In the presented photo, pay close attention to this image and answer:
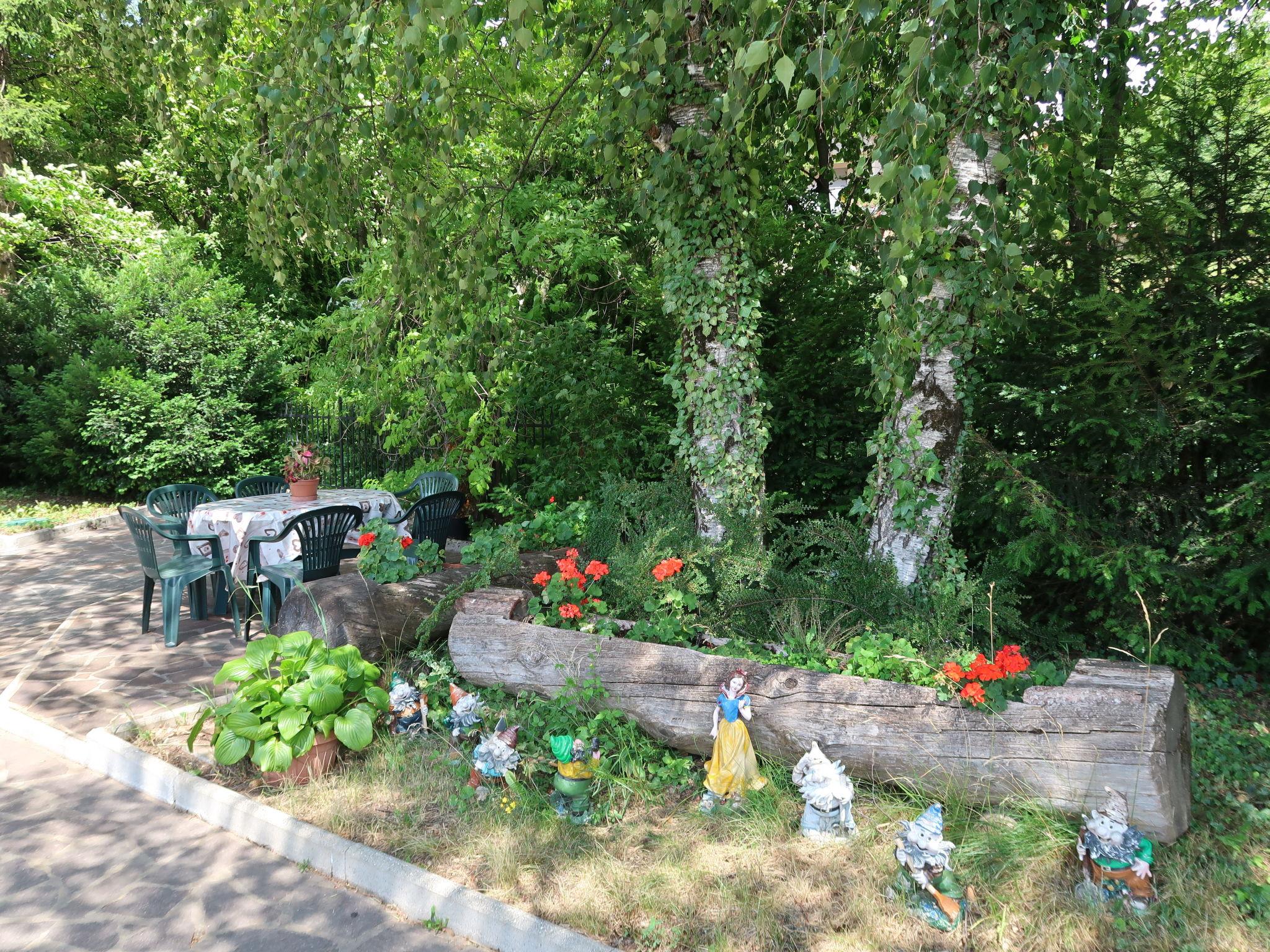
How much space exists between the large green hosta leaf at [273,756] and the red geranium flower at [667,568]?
1923 millimetres

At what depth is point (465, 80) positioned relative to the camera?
771 centimetres

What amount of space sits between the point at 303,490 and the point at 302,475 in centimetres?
13

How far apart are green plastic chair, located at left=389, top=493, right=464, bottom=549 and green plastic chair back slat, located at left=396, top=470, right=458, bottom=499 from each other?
81cm

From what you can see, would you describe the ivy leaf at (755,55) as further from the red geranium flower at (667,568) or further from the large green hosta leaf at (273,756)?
the large green hosta leaf at (273,756)

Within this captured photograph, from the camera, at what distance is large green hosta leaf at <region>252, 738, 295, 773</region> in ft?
11.9

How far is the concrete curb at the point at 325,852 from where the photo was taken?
9.04 feet

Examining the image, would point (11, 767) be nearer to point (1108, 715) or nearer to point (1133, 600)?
point (1108, 715)

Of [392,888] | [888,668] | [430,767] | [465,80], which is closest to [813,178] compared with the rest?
[465,80]

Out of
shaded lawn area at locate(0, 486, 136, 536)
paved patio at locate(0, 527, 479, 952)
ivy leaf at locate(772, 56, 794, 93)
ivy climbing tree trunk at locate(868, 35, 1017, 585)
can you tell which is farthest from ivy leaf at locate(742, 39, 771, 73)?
shaded lawn area at locate(0, 486, 136, 536)

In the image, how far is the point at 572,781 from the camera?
3.40 meters

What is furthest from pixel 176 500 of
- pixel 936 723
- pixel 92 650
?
pixel 936 723

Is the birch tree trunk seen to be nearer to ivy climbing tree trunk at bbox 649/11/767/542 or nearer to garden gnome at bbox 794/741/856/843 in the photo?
ivy climbing tree trunk at bbox 649/11/767/542

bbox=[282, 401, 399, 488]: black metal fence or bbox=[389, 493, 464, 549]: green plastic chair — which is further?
bbox=[282, 401, 399, 488]: black metal fence

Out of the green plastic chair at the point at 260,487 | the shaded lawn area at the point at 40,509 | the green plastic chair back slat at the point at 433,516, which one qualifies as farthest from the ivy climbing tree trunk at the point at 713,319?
the shaded lawn area at the point at 40,509
